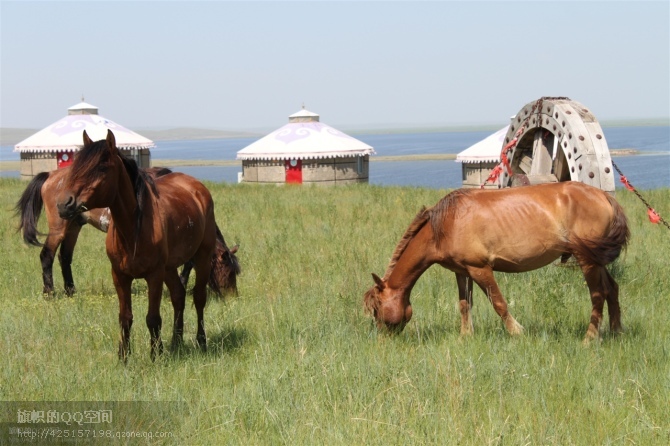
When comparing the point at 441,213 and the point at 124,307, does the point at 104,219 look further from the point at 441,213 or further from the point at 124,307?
the point at 441,213

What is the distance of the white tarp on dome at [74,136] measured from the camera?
103ft

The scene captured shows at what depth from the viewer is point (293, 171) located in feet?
98.8

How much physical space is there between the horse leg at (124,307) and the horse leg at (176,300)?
51 centimetres

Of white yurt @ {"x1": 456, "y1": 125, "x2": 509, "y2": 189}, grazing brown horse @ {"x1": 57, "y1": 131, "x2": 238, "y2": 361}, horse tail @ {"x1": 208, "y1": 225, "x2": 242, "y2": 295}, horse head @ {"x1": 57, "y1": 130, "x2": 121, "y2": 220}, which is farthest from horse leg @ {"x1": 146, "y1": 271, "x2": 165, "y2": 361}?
white yurt @ {"x1": 456, "y1": 125, "x2": 509, "y2": 189}

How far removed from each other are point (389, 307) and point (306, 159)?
23.8 m

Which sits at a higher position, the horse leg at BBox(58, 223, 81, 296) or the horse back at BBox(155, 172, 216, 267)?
the horse back at BBox(155, 172, 216, 267)

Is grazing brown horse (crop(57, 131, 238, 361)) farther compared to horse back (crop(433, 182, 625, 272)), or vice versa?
horse back (crop(433, 182, 625, 272))

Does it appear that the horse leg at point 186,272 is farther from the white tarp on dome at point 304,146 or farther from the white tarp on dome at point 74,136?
the white tarp on dome at point 74,136

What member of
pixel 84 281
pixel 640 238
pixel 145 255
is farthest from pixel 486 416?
pixel 640 238

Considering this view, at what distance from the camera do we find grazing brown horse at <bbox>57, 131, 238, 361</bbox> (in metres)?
5.62

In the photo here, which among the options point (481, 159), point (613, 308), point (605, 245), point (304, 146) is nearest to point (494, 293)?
point (605, 245)

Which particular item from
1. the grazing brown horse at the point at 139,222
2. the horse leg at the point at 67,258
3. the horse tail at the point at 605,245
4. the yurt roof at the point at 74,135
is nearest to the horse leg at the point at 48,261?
the horse leg at the point at 67,258

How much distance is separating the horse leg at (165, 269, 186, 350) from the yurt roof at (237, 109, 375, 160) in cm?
2322

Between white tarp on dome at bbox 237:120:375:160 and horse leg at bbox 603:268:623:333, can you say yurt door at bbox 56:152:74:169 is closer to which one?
white tarp on dome at bbox 237:120:375:160
